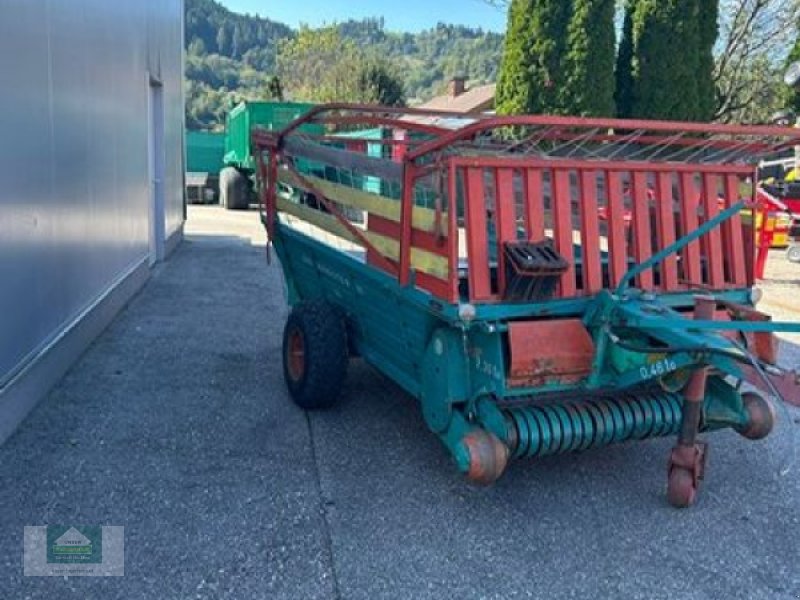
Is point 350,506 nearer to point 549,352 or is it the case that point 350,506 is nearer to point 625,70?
point 549,352

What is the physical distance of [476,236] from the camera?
337cm

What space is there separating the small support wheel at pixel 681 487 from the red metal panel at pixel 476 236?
4.16ft

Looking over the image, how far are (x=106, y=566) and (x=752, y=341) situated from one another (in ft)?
10.7

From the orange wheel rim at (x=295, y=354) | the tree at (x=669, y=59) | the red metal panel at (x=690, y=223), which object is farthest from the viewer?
the tree at (x=669, y=59)

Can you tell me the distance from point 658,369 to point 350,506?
1.58m

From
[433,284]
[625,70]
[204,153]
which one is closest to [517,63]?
[625,70]

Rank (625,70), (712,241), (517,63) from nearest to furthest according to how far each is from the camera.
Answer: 1. (712,241)
2. (517,63)
3. (625,70)

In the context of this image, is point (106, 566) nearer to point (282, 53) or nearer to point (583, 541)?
point (583, 541)

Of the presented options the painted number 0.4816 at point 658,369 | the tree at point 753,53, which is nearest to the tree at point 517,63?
the tree at point 753,53

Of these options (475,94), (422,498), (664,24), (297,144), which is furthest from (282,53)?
(422,498)

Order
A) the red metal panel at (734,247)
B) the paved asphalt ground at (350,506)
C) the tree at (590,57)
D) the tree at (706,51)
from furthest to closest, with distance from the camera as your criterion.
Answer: the tree at (706,51) < the tree at (590,57) < the red metal panel at (734,247) < the paved asphalt ground at (350,506)

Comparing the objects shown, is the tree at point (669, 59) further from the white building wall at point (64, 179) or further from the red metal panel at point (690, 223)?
the red metal panel at point (690, 223)

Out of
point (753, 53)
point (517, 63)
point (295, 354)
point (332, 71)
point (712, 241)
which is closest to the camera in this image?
point (712, 241)

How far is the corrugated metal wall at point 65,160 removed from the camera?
4168 mm
